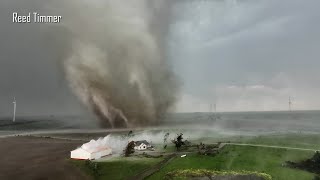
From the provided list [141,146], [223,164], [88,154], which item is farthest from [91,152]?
[223,164]

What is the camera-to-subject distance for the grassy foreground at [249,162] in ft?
198

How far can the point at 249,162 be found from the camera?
6712 cm

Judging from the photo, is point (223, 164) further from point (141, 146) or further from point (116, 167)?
point (141, 146)

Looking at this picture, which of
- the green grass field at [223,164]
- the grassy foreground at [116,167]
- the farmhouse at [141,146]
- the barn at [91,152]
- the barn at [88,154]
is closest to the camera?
the green grass field at [223,164]

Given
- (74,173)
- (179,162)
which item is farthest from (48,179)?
(179,162)

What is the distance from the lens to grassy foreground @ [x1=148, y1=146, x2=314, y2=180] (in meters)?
60.4

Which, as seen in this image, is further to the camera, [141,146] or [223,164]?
[141,146]

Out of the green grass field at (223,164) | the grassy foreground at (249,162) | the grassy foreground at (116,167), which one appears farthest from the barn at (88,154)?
the grassy foreground at (249,162)

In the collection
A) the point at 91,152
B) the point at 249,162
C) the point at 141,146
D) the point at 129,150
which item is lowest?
the point at 249,162

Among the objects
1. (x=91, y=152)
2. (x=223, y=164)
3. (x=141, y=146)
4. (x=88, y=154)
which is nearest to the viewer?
(x=223, y=164)

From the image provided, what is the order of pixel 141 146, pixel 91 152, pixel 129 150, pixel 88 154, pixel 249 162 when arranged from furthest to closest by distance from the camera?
pixel 141 146 < pixel 129 150 < pixel 91 152 < pixel 88 154 < pixel 249 162

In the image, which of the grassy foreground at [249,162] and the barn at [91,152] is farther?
the barn at [91,152]

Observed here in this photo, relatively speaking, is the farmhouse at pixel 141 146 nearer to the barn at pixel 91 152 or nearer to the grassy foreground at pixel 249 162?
the barn at pixel 91 152

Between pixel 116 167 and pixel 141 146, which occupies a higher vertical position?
pixel 141 146
